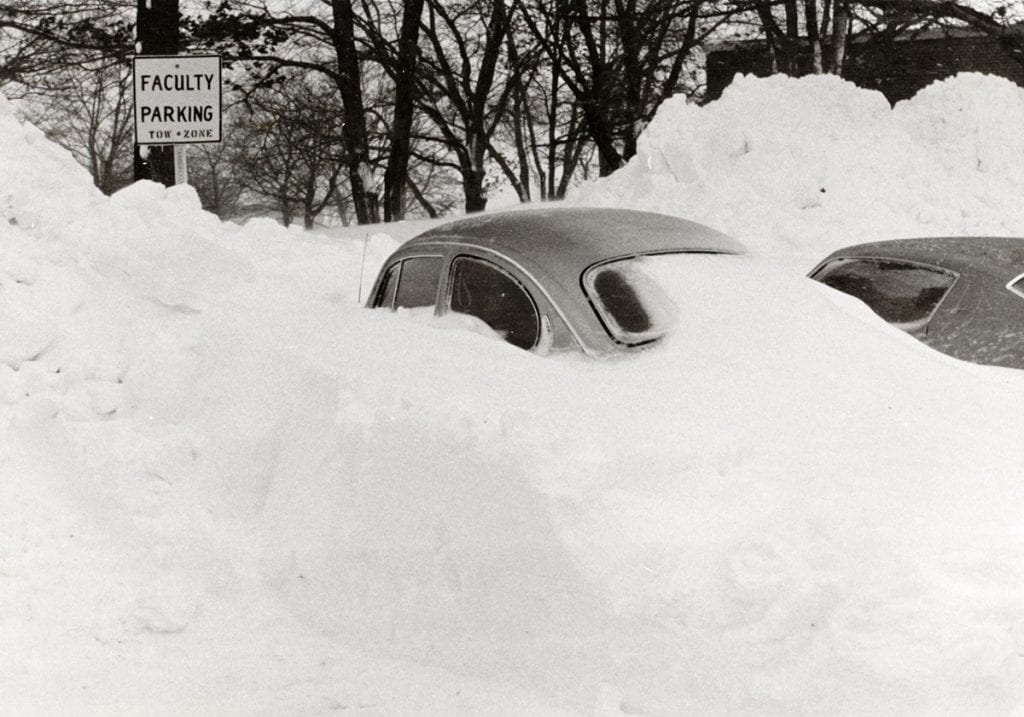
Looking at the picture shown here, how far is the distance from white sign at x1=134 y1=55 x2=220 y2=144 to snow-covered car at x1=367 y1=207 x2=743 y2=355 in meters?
3.81

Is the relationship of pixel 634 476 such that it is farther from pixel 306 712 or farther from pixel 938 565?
pixel 306 712

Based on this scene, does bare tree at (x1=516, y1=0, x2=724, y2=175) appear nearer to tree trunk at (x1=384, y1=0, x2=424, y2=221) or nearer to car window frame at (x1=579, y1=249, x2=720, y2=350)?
tree trunk at (x1=384, y1=0, x2=424, y2=221)

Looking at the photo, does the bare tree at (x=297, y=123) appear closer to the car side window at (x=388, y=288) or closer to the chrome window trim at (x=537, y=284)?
the car side window at (x=388, y=288)

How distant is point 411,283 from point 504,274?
1.13 m

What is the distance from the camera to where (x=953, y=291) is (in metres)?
7.93

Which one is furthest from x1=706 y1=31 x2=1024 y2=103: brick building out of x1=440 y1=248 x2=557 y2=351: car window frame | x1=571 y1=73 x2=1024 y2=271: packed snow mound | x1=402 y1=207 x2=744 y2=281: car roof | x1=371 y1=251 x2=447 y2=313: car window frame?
x1=440 y1=248 x2=557 y2=351: car window frame

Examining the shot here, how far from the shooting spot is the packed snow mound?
1430cm

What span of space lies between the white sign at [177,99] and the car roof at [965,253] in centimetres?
535

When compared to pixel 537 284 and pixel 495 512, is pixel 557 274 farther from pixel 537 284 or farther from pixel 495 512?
pixel 495 512

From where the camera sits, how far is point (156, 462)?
6.79m

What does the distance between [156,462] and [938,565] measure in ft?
13.4

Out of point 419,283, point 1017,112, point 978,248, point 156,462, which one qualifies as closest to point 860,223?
point 1017,112

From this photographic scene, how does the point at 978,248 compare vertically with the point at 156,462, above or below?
above

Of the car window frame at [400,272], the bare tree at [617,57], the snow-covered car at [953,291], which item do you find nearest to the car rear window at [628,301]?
the car window frame at [400,272]
